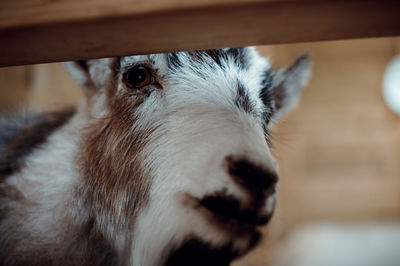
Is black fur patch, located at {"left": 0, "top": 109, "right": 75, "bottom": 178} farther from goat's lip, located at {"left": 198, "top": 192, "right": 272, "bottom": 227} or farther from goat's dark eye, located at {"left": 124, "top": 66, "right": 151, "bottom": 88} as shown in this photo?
goat's lip, located at {"left": 198, "top": 192, "right": 272, "bottom": 227}

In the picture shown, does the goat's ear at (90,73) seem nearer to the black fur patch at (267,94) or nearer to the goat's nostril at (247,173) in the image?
the black fur patch at (267,94)

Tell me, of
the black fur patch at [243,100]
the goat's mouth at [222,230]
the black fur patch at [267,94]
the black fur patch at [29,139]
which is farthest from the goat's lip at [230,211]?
the black fur patch at [29,139]

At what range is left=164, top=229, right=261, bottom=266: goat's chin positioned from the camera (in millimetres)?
1019

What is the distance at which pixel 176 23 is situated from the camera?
749 millimetres

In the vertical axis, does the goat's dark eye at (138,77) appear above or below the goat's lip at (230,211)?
above

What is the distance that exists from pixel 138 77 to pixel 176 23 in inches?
24.9

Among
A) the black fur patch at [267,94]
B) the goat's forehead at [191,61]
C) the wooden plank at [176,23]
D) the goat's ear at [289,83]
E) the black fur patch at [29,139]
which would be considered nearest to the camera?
the wooden plank at [176,23]

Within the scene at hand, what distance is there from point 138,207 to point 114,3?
729mm

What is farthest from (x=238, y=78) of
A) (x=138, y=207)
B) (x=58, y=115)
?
(x=58, y=115)

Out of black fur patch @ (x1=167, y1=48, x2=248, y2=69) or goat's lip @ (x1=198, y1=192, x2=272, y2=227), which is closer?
goat's lip @ (x1=198, y1=192, x2=272, y2=227)

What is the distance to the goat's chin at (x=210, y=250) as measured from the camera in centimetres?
102

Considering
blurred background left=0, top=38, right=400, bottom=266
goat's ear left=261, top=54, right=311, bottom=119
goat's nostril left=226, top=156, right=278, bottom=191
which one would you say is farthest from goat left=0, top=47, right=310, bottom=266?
blurred background left=0, top=38, right=400, bottom=266

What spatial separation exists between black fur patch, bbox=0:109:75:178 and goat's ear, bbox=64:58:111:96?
9.1 inches

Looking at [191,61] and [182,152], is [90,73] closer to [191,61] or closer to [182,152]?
[191,61]
